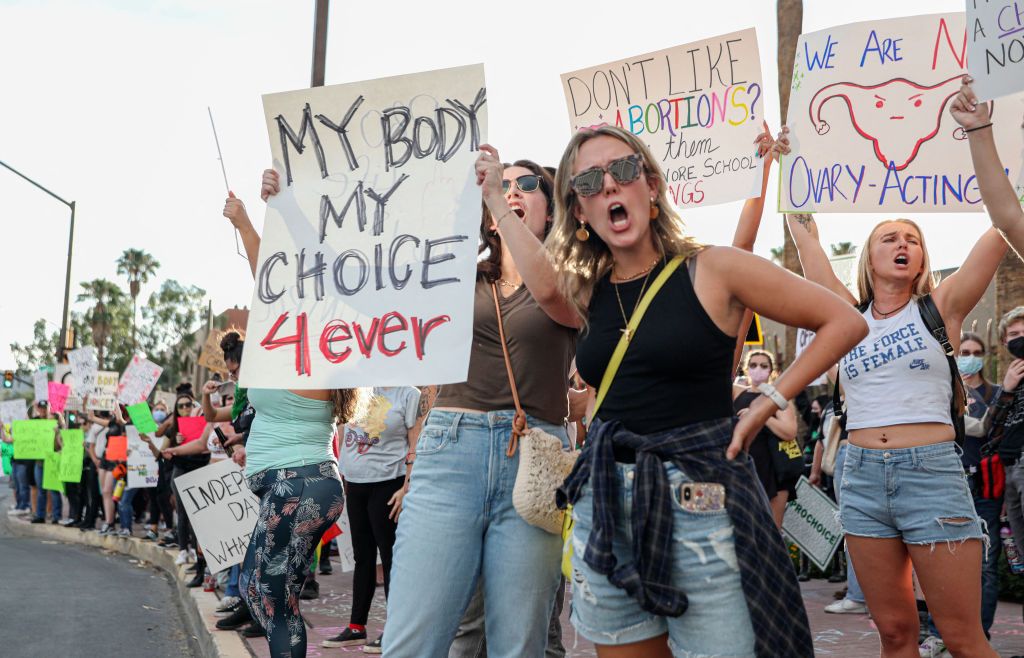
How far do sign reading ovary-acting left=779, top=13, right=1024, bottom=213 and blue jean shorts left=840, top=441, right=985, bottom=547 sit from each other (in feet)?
3.74

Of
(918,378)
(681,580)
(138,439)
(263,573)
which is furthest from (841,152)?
(138,439)

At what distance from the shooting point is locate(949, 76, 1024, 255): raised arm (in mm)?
3385

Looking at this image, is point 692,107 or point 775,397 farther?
point 692,107

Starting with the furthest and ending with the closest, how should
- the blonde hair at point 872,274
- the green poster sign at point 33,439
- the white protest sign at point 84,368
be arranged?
the green poster sign at point 33,439
the white protest sign at point 84,368
the blonde hair at point 872,274

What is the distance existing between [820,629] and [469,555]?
470 cm

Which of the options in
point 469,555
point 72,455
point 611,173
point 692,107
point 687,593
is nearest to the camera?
point 687,593

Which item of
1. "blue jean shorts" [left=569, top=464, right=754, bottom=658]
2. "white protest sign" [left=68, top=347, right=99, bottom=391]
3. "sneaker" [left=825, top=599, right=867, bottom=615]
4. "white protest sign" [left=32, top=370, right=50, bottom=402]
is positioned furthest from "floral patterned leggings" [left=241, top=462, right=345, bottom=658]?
"white protest sign" [left=32, top=370, right=50, bottom=402]

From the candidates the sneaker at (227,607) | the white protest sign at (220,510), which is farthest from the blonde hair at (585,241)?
the sneaker at (227,607)

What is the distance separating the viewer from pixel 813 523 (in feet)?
29.3

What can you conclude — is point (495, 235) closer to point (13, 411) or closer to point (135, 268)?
point (13, 411)

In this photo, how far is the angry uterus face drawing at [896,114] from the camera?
448cm

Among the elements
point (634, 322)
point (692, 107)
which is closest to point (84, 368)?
point (692, 107)

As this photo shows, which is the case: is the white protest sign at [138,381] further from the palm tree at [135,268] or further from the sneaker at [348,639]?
the palm tree at [135,268]

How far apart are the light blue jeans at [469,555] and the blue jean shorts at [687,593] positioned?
51 cm
